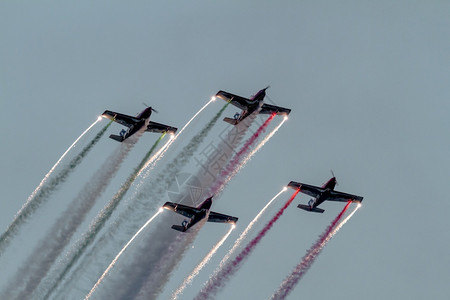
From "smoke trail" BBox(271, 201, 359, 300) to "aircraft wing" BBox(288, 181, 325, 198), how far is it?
13.2 feet

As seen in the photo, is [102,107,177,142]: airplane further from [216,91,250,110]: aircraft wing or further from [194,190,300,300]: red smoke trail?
[194,190,300,300]: red smoke trail

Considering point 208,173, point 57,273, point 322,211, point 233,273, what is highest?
point 322,211

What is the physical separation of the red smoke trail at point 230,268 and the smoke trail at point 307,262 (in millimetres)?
5742

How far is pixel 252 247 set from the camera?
367 ft

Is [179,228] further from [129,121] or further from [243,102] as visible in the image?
[243,102]

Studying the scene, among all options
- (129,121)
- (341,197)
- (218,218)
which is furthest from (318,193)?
(129,121)

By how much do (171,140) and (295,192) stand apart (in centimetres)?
1786

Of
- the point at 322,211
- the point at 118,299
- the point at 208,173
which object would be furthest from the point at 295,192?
the point at 118,299

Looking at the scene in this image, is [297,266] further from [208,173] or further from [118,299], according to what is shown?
[118,299]

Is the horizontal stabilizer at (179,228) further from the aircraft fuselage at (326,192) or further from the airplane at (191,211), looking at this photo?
the aircraft fuselage at (326,192)

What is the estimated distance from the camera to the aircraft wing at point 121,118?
114375 mm

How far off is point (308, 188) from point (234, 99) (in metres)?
15.9

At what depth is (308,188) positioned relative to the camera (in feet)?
397

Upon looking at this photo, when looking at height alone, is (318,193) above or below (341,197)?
below
